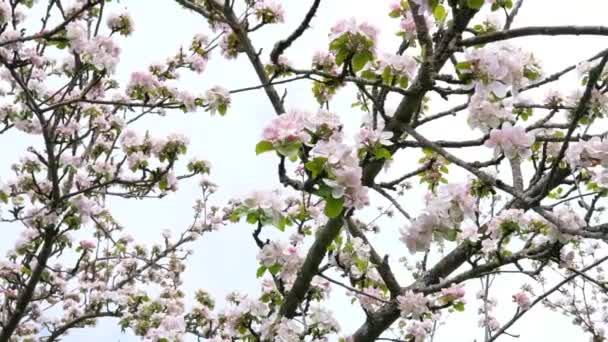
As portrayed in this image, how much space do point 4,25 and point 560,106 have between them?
3473 millimetres

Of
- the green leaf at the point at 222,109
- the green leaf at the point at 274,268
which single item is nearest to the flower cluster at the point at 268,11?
the green leaf at the point at 222,109

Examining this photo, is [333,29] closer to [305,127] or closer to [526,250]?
[305,127]

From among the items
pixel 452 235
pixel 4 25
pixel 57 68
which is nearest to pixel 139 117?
pixel 57 68

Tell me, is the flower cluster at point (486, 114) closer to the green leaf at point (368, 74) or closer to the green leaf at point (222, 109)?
the green leaf at point (368, 74)

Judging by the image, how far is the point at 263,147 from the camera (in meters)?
1.95

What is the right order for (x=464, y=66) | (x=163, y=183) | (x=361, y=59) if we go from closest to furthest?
(x=464, y=66) < (x=361, y=59) < (x=163, y=183)

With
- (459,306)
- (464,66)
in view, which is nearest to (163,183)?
(459,306)

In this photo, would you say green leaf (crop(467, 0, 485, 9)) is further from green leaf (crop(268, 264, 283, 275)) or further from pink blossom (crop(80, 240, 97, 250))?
pink blossom (crop(80, 240, 97, 250))

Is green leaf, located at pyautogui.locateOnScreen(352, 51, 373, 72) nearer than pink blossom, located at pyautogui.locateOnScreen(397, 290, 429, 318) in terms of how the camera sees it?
Yes

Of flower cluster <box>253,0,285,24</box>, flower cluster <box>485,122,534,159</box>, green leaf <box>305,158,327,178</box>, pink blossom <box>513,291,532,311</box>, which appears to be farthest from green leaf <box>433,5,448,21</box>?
pink blossom <box>513,291,532,311</box>

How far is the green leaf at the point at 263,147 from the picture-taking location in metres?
1.95

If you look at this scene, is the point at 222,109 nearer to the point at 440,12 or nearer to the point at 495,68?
the point at 440,12

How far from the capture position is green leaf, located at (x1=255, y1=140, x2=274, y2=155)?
6.38 feet

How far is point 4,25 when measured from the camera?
394 cm
